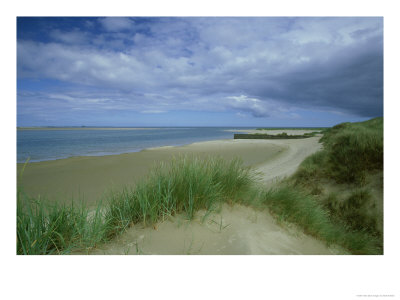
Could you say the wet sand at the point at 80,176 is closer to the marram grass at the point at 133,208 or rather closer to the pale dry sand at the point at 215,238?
the marram grass at the point at 133,208

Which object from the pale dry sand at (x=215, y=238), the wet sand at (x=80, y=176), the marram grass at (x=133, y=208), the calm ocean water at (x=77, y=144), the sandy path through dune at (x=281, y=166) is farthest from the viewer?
the calm ocean water at (x=77, y=144)

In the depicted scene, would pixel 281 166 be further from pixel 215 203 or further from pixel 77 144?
pixel 77 144

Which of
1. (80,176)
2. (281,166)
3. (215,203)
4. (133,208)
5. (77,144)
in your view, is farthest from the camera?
(77,144)

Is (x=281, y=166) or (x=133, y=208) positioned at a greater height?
(x=133, y=208)

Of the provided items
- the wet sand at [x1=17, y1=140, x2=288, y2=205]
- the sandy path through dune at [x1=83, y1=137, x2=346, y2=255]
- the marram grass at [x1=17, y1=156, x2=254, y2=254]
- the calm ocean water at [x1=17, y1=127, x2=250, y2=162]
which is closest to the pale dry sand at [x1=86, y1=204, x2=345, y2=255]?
the sandy path through dune at [x1=83, y1=137, x2=346, y2=255]

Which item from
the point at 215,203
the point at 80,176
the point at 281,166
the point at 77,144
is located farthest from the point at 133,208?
the point at 77,144

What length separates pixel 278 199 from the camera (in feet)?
9.50

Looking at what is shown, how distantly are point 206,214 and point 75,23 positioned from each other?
119 inches

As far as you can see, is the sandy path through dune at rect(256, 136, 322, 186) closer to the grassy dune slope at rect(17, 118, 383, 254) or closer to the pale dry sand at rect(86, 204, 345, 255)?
the grassy dune slope at rect(17, 118, 383, 254)

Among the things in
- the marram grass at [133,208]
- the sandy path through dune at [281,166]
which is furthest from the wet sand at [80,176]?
the marram grass at [133,208]

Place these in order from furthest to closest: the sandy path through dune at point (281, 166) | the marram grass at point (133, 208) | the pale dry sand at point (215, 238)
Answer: the sandy path through dune at point (281, 166)
the pale dry sand at point (215, 238)
the marram grass at point (133, 208)
